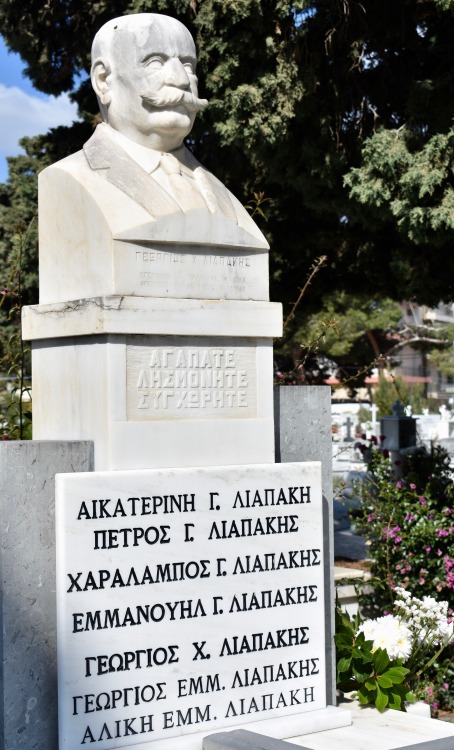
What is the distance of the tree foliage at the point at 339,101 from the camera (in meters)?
7.97

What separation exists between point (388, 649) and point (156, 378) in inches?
76.6

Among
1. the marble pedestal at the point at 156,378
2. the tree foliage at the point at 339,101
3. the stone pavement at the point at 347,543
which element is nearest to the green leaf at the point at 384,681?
the marble pedestal at the point at 156,378

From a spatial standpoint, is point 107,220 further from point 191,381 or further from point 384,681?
point 384,681

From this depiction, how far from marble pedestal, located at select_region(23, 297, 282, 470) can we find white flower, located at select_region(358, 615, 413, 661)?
124 cm

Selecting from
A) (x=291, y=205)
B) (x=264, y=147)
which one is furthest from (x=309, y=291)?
(x=264, y=147)

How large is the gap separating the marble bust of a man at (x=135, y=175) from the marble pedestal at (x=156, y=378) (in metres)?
0.19

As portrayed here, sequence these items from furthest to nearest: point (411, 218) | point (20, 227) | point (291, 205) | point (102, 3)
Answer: point (291, 205)
point (102, 3)
point (411, 218)
point (20, 227)

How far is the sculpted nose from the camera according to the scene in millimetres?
4477

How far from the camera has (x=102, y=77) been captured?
4.61 meters

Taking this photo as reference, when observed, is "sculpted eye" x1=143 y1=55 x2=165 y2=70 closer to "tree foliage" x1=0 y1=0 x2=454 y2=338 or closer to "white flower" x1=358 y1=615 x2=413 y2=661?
"white flower" x1=358 y1=615 x2=413 y2=661

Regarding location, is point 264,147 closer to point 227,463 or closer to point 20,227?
point 20,227

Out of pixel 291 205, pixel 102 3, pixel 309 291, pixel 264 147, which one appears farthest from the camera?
pixel 309 291

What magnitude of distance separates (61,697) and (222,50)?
5636 mm

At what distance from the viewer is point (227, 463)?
4535mm
